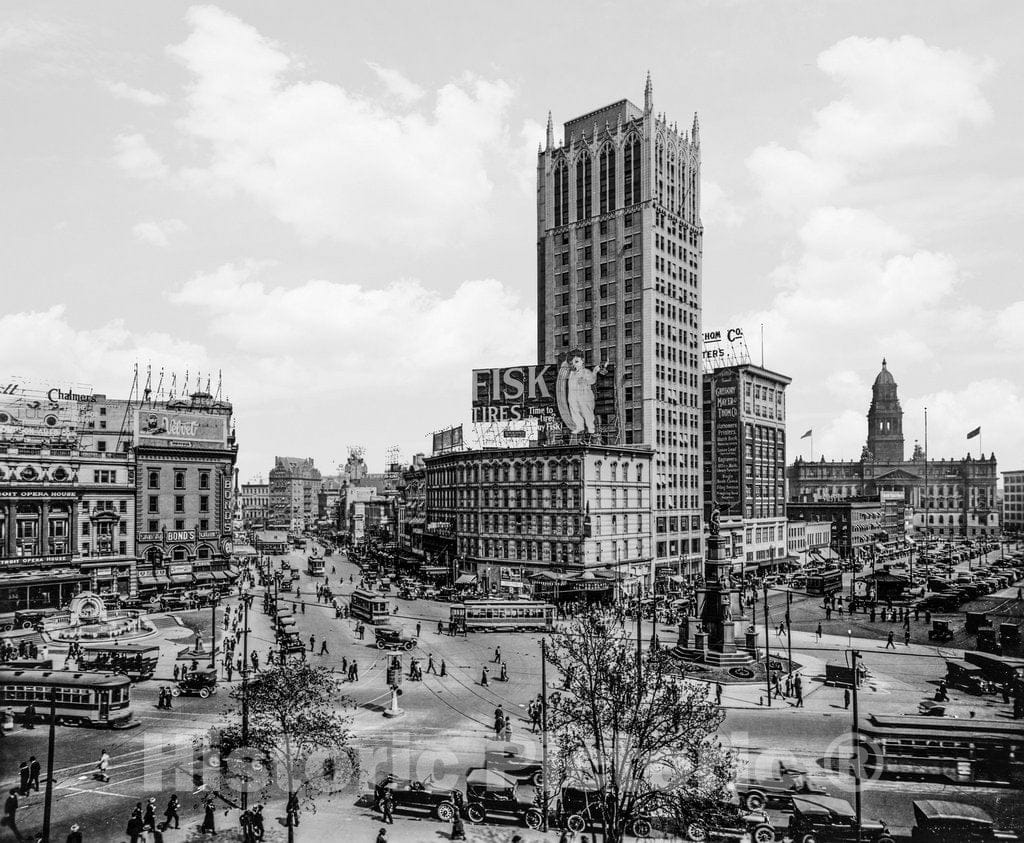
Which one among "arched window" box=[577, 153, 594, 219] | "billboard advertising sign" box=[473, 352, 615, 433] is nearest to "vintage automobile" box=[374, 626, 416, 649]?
"billboard advertising sign" box=[473, 352, 615, 433]

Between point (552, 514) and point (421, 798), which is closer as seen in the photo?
point (421, 798)

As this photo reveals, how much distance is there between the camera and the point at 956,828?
75.0 ft

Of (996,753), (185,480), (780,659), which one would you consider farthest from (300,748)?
(185,480)

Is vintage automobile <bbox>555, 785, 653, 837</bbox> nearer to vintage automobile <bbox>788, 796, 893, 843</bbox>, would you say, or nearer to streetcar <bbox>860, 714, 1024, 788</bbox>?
vintage automobile <bbox>788, 796, 893, 843</bbox>

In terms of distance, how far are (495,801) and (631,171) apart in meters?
88.5

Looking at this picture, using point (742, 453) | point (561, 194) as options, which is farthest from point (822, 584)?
point (561, 194)

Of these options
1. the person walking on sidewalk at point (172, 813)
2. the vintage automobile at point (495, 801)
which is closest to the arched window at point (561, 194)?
the vintage automobile at point (495, 801)

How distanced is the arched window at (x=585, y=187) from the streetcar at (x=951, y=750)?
83522mm

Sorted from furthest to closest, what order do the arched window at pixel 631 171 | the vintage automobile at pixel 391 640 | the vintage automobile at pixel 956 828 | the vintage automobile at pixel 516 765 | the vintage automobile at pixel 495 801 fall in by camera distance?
1. the arched window at pixel 631 171
2. the vintage automobile at pixel 391 640
3. the vintage automobile at pixel 516 765
4. the vintage automobile at pixel 495 801
5. the vintage automobile at pixel 956 828

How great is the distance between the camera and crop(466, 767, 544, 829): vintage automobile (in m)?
25.8

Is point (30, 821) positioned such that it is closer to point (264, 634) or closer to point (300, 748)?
point (300, 748)

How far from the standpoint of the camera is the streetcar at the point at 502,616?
62938 mm

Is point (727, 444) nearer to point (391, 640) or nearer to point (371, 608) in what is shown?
point (371, 608)

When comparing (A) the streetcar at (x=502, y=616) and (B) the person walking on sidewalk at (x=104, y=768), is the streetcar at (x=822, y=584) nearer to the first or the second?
(A) the streetcar at (x=502, y=616)
